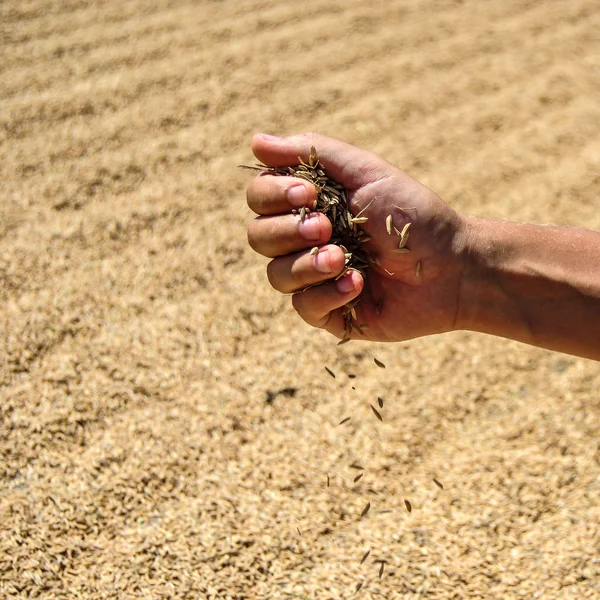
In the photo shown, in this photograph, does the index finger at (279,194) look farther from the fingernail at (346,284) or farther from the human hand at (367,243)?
the fingernail at (346,284)

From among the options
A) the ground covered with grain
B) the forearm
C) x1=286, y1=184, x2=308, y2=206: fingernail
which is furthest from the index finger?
the ground covered with grain

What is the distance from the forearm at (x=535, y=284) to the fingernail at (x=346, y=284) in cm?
34

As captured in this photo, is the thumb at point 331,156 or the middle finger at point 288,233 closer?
the middle finger at point 288,233

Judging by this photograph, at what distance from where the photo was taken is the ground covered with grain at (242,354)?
1888mm

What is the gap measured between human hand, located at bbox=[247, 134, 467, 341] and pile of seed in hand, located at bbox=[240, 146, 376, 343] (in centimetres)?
2

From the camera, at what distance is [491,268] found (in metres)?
1.85

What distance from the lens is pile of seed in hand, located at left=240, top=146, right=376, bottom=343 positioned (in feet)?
5.90

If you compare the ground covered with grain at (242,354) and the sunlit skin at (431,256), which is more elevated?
the sunlit skin at (431,256)

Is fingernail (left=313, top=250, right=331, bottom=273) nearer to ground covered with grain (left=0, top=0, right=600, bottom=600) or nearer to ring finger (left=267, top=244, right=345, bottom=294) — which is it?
ring finger (left=267, top=244, right=345, bottom=294)

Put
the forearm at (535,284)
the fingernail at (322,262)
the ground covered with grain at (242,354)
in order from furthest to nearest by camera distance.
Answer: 1. the ground covered with grain at (242,354)
2. the forearm at (535,284)
3. the fingernail at (322,262)

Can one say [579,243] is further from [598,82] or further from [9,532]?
[598,82]

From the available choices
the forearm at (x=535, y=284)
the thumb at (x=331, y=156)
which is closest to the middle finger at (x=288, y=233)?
the thumb at (x=331, y=156)

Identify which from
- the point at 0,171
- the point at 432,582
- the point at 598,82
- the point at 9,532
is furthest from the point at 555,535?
the point at 598,82

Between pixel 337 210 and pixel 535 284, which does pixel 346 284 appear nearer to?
pixel 337 210
